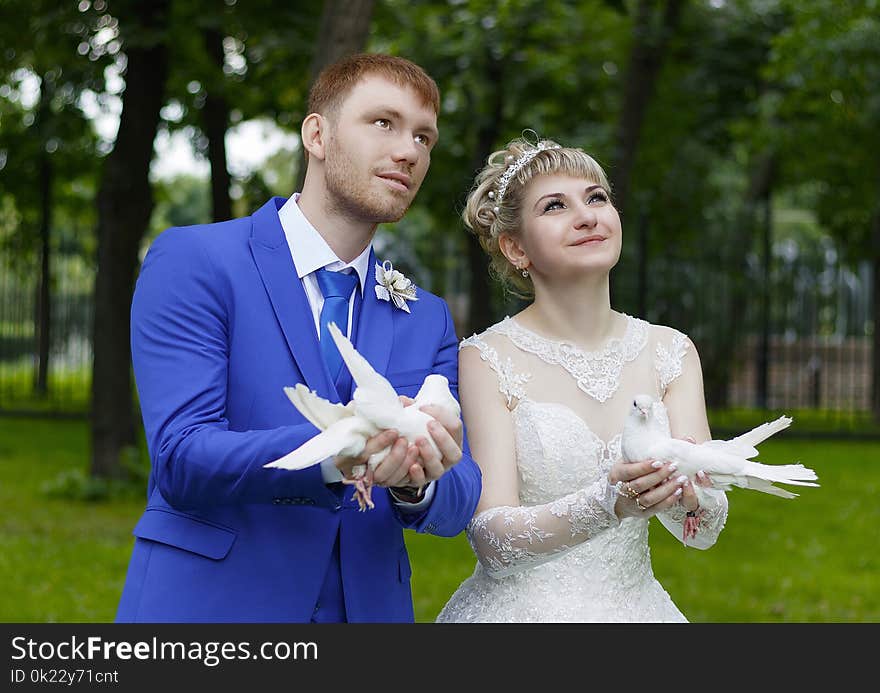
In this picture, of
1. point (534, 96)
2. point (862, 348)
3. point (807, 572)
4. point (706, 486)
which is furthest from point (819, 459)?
point (706, 486)

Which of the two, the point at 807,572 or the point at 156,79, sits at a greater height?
the point at 156,79

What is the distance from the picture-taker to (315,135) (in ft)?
10.1

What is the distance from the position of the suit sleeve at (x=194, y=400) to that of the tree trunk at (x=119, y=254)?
795cm

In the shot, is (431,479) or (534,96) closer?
(431,479)

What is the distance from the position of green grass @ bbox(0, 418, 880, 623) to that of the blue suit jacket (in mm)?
4003

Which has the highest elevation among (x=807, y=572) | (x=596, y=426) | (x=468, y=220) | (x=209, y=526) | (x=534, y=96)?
(x=534, y=96)

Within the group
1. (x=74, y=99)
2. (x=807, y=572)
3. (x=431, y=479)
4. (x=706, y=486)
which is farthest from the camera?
(x=74, y=99)

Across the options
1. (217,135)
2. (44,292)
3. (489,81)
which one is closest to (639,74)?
(489,81)

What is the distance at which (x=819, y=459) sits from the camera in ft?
43.1

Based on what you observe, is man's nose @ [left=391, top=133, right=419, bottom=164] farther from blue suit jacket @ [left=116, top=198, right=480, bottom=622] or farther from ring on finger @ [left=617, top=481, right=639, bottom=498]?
ring on finger @ [left=617, top=481, right=639, bottom=498]

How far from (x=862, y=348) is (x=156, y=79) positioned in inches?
550

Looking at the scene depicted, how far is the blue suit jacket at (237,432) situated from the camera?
2.76 meters

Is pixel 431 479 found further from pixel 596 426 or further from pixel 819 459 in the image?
pixel 819 459

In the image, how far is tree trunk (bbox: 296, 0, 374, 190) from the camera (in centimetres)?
677
